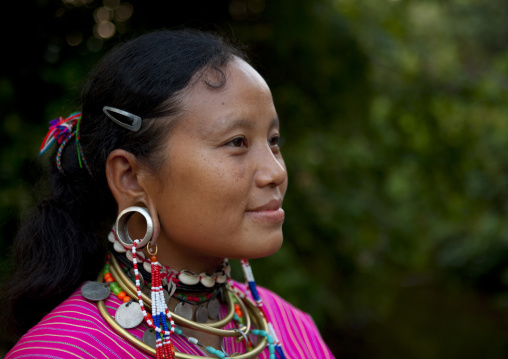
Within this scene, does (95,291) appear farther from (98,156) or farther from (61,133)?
(61,133)

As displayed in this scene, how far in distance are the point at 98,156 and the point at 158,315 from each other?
1.77 ft

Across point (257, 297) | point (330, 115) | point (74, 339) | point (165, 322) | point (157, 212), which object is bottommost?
point (74, 339)

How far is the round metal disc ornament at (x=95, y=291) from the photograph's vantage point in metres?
1.51

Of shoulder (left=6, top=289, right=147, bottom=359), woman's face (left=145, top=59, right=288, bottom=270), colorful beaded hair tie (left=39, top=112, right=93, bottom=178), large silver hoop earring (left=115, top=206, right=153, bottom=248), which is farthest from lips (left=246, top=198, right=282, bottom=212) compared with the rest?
colorful beaded hair tie (left=39, top=112, right=93, bottom=178)

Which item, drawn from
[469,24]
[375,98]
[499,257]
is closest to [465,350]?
[499,257]

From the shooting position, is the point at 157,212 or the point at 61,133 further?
the point at 61,133

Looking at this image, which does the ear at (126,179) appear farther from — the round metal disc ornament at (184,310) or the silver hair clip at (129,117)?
the round metal disc ornament at (184,310)

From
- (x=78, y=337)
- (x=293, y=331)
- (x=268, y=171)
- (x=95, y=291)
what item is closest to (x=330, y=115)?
(x=293, y=331)

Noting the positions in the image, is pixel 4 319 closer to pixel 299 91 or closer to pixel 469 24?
pixel 299 91

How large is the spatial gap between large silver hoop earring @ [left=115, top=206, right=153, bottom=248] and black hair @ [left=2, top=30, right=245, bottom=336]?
13 centimetres

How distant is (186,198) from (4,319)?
827 mm

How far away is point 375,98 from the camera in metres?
4.26

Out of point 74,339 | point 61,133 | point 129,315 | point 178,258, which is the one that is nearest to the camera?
point 74,339

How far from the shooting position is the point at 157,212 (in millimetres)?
1538
